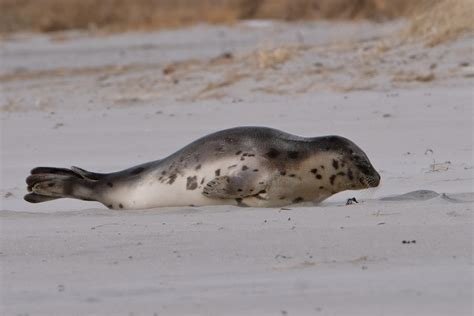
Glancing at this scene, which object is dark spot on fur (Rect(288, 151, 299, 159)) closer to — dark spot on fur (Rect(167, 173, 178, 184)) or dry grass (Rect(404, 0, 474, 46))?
dark spot on fur (Rect(167, 173, 178, 184))

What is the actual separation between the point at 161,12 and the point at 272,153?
18227 millimetres

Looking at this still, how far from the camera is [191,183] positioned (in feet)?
22.4

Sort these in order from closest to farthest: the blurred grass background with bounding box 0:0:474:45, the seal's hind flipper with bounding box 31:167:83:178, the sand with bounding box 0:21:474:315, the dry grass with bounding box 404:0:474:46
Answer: the sand with bounding box 0:21:474:315 < the seal's hind flipper with bounding box 31:167:83:178 < the dry grass with bounding box 404:0:474:46 < the blurred grass background with bounding box 0:0:474:45

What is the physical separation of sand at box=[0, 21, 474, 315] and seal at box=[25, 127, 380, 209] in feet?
0.45

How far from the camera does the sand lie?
4625 mm

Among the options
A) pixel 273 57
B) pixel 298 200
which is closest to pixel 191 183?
pixel 298 200

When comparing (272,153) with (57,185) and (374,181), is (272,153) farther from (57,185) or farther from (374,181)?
(57,185)

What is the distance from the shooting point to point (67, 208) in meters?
7.30

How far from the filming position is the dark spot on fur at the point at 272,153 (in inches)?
265

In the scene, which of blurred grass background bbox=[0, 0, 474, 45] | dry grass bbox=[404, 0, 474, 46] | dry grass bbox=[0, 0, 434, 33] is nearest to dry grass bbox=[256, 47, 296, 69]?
dry grass bbox=[404, 0, 474, 46]

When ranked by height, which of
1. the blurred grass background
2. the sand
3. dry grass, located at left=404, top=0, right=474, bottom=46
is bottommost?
the sand

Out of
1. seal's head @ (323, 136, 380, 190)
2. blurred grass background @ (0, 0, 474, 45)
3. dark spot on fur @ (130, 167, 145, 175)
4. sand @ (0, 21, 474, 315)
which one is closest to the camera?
sand @ (0, 21, 474, 315)

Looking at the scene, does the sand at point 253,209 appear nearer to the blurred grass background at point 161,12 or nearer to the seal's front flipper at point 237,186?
the seal's front flipper at point 237,186

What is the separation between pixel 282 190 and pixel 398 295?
225 cm
